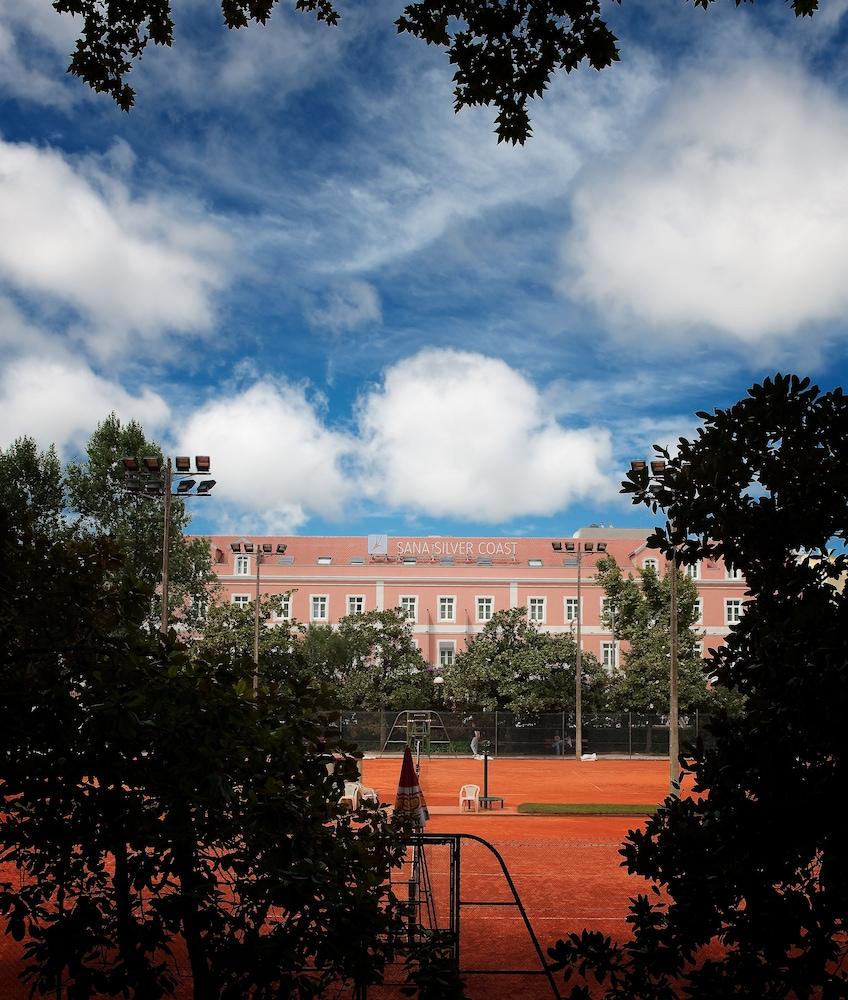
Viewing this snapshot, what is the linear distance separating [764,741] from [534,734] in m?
37.6

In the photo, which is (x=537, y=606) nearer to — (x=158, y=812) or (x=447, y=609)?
(x=447, y=609)

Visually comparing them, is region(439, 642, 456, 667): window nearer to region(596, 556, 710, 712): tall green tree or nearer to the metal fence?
region(596, 556, 710, 712): tall green tree

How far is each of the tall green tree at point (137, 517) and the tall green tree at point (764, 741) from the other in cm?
4071

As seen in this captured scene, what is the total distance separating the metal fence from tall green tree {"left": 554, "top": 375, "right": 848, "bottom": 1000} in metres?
36.1

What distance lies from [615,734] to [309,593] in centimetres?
2111

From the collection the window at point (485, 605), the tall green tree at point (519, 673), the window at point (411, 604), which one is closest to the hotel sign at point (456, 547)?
the window at point (411, 604)

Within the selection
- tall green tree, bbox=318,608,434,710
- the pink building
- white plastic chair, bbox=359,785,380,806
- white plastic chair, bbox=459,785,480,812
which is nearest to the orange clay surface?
white plastic chair, bbox=459,785,480,812

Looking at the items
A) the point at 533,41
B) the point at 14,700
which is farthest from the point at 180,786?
the point at 533,41

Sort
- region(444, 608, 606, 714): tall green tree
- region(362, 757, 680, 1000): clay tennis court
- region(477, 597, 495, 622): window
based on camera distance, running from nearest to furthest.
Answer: region(362, 757, 680, 1000): clay tennis court, region(444, 608, 606, 714): tall green tree, region(477, 597, 495, 622): window

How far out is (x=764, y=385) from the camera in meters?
4.68

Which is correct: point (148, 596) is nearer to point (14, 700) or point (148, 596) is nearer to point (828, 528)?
point (14, 700)

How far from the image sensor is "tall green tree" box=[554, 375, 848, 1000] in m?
3.84

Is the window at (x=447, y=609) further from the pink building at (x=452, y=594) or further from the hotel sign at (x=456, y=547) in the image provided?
the hotel sign at (x=456, y=547)

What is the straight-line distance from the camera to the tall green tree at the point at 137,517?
145 feet
